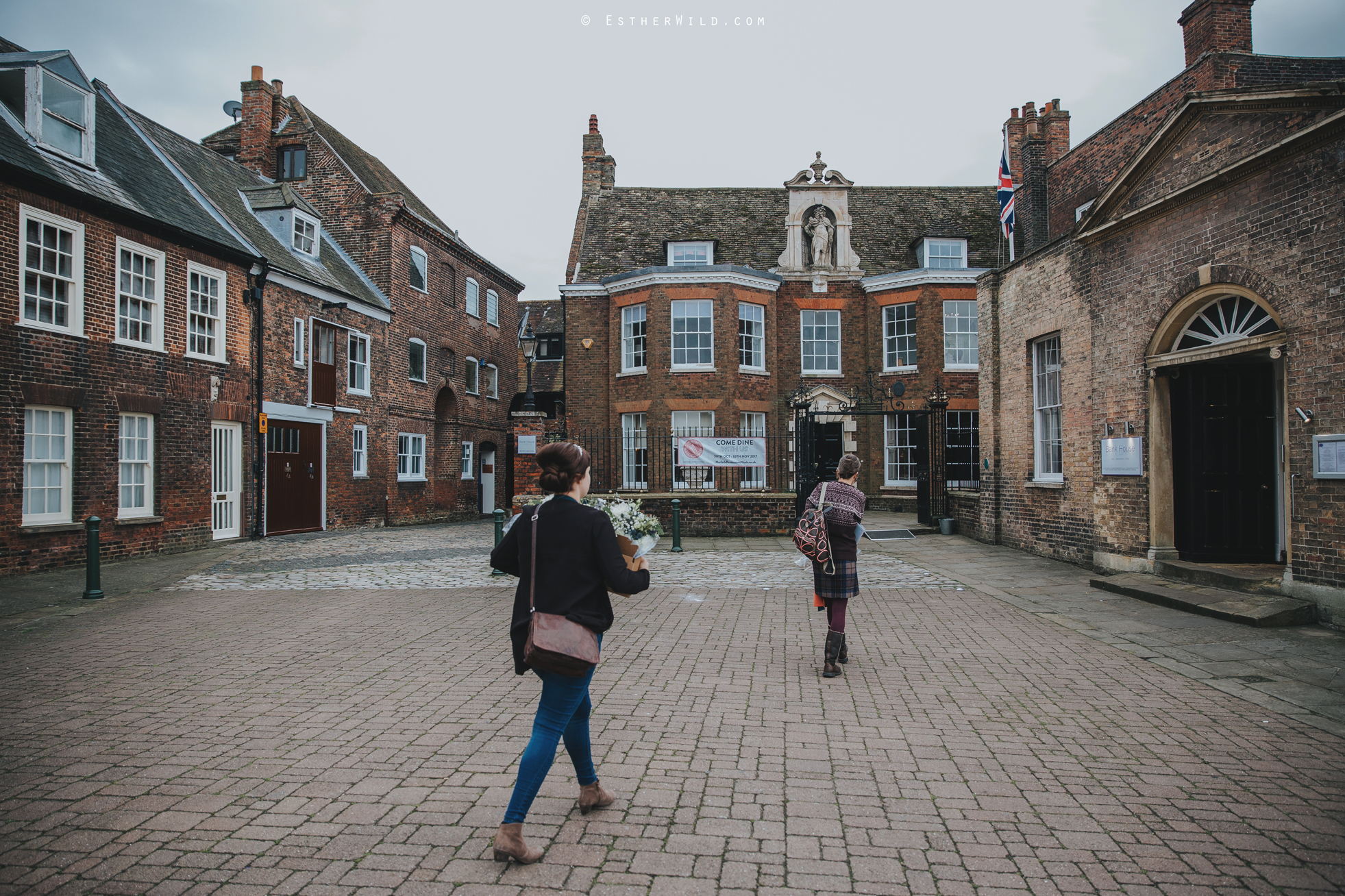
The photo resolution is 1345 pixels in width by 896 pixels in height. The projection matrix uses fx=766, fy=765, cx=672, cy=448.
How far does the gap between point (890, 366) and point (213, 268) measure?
18538mm

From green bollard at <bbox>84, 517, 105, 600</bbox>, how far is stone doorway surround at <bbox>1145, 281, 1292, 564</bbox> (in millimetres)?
13667

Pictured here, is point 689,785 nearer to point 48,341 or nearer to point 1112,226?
point 1112,226

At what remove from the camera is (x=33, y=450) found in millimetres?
12000

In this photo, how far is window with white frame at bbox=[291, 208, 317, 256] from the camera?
20.4 metres

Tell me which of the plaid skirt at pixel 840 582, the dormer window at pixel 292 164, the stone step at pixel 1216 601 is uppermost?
the dormer window at pixel 292 164

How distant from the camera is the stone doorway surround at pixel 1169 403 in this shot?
9086mm

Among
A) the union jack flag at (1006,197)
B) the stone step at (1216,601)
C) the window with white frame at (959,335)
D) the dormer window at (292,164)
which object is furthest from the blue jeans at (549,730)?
the dormer window at (292,164)

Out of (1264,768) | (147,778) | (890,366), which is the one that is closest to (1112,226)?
(1264,768)

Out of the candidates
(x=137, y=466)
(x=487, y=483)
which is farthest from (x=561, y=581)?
(x=487, y=483)

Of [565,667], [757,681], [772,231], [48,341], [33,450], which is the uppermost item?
[772,231]

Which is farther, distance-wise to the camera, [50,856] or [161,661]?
[161,661]

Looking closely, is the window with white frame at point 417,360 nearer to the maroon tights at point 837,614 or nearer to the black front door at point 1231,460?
the maroon tights at point 837,614

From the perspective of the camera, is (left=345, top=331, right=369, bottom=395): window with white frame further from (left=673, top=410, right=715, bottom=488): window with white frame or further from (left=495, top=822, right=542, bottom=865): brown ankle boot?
(left=495, top=822, right=542, bottom=865): brown ankle boot

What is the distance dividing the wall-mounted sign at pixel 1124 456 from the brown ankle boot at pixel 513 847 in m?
9.91
